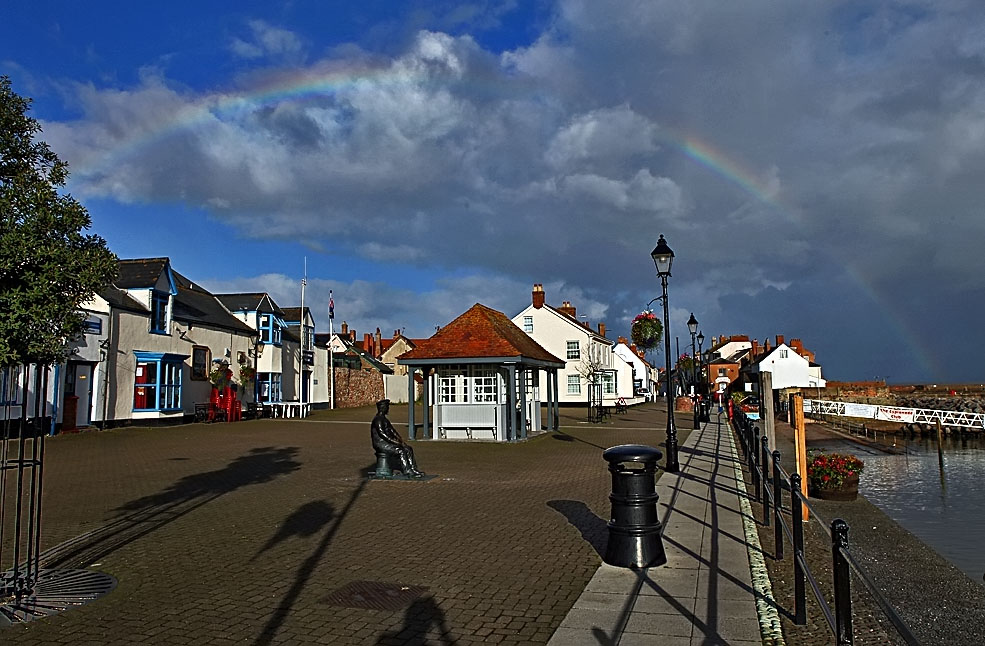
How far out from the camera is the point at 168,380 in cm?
3169

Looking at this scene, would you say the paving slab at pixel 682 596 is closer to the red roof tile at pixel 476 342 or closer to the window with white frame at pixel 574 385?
the red roof tile at pixel 476 342

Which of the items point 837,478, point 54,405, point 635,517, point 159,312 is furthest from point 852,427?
point 635,517

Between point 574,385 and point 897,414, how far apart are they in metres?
22.4

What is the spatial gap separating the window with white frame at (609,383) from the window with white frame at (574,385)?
302 centimetres

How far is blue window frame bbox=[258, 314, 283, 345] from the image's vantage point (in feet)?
134

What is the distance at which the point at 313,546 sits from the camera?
8531mm

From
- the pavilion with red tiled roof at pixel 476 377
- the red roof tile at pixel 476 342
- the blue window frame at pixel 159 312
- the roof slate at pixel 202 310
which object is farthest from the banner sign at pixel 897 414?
the blue window frame at pixel 159 312

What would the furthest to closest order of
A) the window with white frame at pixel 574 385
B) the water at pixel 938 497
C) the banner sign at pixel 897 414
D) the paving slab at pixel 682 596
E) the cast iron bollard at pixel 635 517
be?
the window with white frame at pixel 574 385 → the banner sign at pixel 897 414 → the water at pixel 938 497 → the cast iron bollard at pixel 635 517 → the paving slab at pixel 682 596

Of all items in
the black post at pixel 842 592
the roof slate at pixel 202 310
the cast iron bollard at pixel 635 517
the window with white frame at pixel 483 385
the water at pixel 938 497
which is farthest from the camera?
the roof slate at pixel 202 310

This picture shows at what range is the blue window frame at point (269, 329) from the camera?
4084cm

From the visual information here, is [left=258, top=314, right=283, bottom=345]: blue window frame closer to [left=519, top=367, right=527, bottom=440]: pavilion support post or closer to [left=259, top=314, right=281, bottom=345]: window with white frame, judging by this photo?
[left=259, top=314, right=281, bottom=345]: window with white frame

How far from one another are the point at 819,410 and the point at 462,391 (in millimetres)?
39584

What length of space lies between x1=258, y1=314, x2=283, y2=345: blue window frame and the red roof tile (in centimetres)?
1814

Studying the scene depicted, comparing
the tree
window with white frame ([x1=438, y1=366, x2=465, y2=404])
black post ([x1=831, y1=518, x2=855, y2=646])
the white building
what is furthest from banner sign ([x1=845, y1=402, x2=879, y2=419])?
the tree
